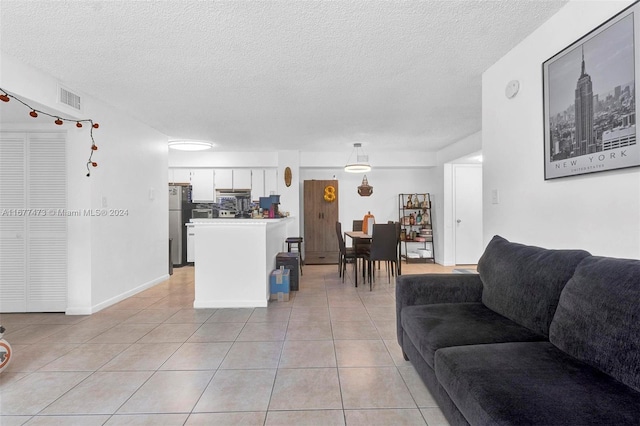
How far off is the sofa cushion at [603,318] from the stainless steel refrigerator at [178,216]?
249 inches

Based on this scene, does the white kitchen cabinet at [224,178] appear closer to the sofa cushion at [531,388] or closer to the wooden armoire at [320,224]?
the wooden armoire at [320,224]

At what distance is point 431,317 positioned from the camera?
191cm

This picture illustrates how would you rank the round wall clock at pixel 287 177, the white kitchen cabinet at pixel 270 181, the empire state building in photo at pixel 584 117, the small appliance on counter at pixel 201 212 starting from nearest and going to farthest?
the empire state building in photo at pixel 584 117 < the small appliance on counter at pixel 201 212 < the round wall clock at pixel 287 177 < the white kitchen cabinet at pixel 270 181

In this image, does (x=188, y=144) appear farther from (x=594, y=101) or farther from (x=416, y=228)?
(x=594, y=101)

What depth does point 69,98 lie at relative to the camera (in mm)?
3176

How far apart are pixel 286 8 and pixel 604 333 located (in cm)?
229

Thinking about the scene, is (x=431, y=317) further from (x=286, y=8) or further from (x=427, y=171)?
(x=427, y=171)

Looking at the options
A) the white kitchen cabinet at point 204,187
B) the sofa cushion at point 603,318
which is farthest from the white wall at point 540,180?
the white kitchen cabinet at point 204,187

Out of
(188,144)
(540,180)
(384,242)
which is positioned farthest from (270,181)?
(540,180)

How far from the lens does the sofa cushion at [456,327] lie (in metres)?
1.60

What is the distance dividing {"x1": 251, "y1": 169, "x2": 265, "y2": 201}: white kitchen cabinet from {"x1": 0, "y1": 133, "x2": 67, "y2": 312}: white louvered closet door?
350 cm

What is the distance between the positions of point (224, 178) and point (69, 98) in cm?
352

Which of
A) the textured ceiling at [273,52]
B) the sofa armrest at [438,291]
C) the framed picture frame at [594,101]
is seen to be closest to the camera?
the framed picture frame at [594,101]

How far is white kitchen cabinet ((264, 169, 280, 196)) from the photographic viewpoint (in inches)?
264
